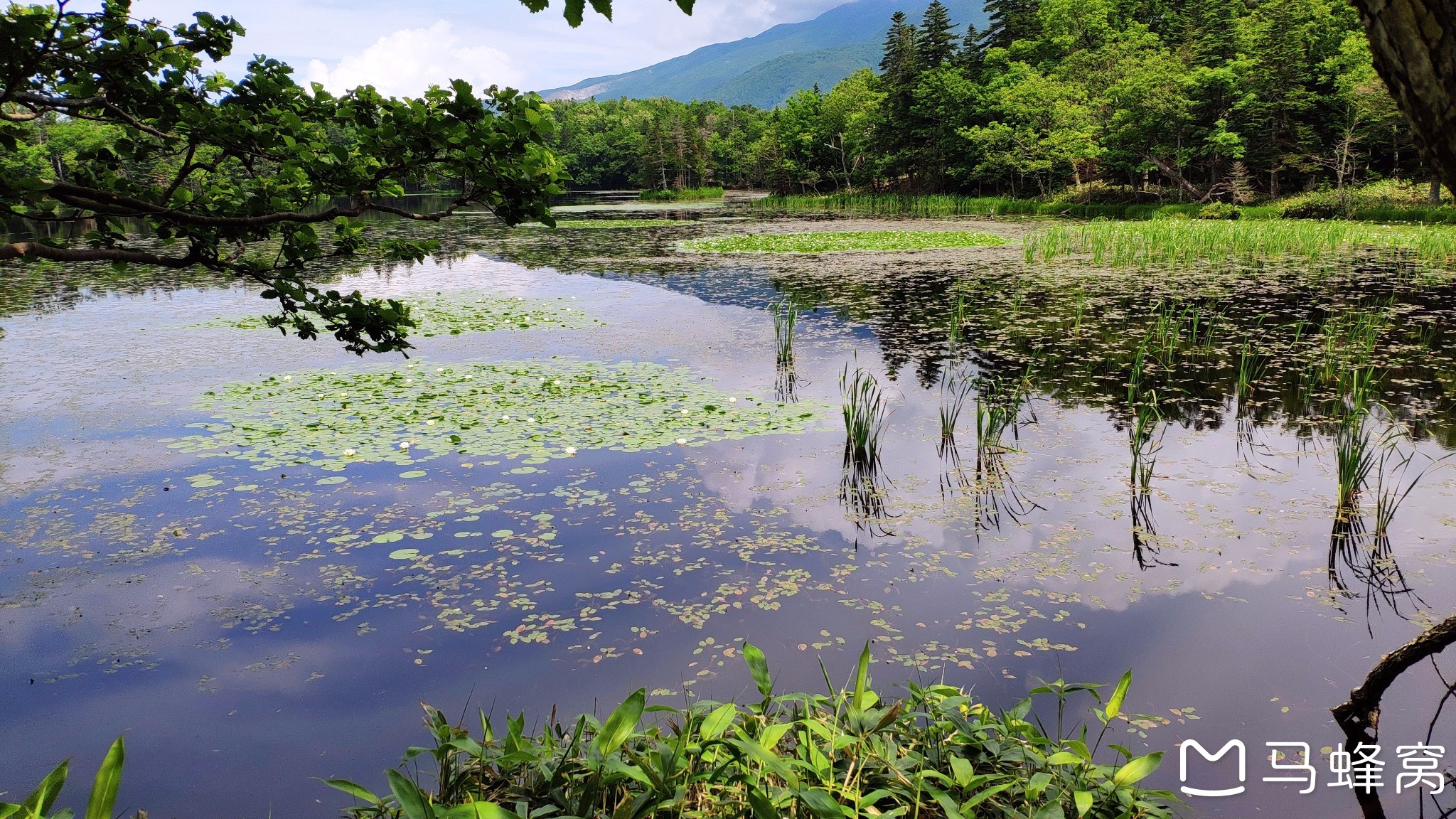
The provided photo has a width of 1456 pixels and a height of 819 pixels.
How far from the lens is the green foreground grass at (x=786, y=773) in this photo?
87.9 inches

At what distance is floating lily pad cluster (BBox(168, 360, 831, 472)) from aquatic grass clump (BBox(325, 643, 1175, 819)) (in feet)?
13.3

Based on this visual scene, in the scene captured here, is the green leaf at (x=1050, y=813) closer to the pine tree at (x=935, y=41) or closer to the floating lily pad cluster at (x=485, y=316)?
the floating lily pad cluster at (x=485, y=316)

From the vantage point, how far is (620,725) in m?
2.42

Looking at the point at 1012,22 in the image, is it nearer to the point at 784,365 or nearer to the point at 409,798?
the point at 784,365

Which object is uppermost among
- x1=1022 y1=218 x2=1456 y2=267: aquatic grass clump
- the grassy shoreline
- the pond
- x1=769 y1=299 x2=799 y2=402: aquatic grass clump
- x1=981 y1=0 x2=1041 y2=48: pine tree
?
x1=981 y1=0 x2=1041 y2=48: pine tree

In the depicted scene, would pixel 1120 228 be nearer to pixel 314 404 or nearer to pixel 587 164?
pixel 314 404

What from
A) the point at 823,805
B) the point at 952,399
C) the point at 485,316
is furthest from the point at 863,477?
the point at 485,316

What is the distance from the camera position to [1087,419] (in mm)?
7242

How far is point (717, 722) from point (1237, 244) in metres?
21.0

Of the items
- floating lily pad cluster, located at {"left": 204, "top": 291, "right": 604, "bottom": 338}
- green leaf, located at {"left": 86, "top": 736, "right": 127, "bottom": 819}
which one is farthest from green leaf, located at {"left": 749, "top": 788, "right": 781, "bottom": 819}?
floating lily pad cluster, located at {"left": 204, "top": 291, "right": 604, "bottom": 338}

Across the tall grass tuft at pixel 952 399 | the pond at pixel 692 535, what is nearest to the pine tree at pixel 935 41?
the pond at pixel 692 535

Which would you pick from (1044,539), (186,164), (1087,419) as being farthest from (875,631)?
(1087,419)

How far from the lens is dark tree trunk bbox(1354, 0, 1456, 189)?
1250 mm

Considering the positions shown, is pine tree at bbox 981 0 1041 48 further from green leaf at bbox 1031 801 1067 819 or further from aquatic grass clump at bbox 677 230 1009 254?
green leaf at bbox 1031 801 1067 819
